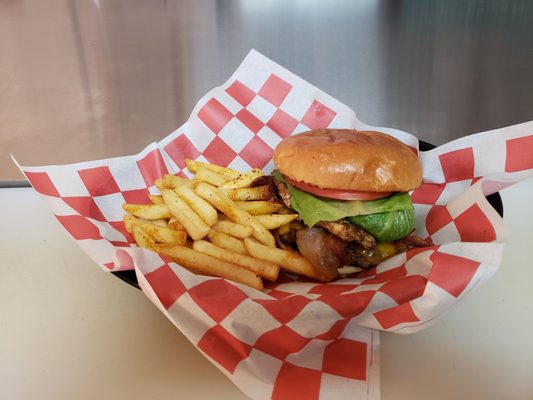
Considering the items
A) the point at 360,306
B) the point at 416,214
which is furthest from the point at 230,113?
the point at 360,306

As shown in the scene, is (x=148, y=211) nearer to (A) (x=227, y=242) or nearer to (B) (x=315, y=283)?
(A) (x=227, y=242)

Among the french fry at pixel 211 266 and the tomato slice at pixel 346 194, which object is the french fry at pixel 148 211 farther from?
the tomato slice at pixel 346 194

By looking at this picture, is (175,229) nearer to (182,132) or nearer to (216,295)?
(216,295)

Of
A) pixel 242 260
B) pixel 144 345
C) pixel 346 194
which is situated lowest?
pixel 144 345

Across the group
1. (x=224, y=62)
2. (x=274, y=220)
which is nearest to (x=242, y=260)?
(x=274, y=220)

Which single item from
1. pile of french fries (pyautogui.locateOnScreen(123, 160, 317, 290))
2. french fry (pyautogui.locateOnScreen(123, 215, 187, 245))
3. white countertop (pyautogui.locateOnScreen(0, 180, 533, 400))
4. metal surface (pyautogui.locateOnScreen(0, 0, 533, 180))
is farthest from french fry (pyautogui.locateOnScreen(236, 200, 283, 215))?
metal surface (pyautogui.locateOnScreen(0, 0, 533, 180))

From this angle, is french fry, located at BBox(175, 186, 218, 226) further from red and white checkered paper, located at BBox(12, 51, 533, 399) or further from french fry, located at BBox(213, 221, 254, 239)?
red and white checkered paper, located at BBox(12, 51, 533, 399)
